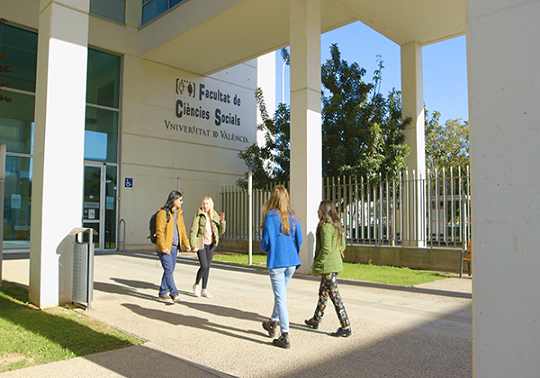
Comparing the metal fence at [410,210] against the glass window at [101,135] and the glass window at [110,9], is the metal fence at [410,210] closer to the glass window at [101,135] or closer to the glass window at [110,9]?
the glass window at [101,135]

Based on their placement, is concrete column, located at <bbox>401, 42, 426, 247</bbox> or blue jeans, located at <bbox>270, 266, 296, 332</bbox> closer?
blue jeans, located at <bbox>270, 266, 296, 332</bbox>

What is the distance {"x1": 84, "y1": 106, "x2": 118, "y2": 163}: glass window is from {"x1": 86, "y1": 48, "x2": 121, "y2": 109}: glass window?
405 millimetres

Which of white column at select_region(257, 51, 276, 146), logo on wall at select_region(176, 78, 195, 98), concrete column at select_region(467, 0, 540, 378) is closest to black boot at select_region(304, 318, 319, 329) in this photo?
concrete column at select_region(467, 0, 540, 378)

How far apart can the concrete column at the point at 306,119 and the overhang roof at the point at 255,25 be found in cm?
217

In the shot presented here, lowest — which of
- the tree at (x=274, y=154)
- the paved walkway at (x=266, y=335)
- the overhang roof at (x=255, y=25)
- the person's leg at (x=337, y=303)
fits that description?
the paved walkway at (x=266, y=335)

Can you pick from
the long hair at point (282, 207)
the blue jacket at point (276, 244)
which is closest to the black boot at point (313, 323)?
the blue jacket at point (276, 244)

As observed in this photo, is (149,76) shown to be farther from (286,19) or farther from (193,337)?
(193,337)

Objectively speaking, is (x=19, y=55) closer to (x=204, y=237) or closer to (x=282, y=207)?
(x=204, y=237)

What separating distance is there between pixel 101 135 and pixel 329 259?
13004 mm

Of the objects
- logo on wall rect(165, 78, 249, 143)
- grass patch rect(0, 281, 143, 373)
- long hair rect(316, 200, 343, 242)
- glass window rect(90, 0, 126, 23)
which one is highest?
glass window rect(90, 0, 126, 23)

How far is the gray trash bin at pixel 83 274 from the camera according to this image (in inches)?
246

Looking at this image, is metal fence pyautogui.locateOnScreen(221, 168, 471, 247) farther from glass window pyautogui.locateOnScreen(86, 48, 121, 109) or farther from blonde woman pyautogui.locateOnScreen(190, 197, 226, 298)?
glass window pyautogui.locateOnScreen(86, 48, 121, 109)

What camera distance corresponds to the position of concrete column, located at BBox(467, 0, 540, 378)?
231 cm

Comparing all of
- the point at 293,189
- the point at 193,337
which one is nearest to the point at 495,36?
the point at 193,337
